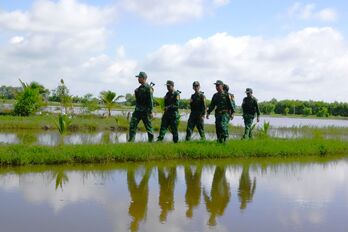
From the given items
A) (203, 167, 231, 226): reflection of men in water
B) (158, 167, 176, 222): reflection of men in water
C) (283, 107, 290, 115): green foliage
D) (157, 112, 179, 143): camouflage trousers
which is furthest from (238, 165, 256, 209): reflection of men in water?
(283, 107, 290, 115): green foliage

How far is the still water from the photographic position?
4.90 metres

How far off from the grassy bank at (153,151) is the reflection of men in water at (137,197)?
3.87 feet

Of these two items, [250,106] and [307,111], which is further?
[307,111]

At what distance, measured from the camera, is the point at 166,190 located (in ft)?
22.3

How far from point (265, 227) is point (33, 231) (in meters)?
2.43

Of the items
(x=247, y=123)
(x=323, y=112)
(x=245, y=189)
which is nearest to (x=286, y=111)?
(x=323, y=112)

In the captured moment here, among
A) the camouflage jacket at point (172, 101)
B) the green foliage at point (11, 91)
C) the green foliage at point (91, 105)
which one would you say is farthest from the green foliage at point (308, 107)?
the camouflage jacket at point (172, 101)

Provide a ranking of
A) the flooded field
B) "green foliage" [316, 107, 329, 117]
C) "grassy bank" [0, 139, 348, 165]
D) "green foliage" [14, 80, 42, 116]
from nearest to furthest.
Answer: "grassy bank" [0, 139, 348, 165], the flooded field, "green foliage" [14, 80, 42, 116], "green foliage" [316, 107, 329, 117]

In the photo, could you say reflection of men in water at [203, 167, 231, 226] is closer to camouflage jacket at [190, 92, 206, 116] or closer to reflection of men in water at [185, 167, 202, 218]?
reflection of men in water at [185, 167, 202, 218]

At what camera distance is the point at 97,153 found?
9125 mm

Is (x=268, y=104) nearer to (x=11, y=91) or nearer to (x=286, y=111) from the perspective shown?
(x=286, y=111)

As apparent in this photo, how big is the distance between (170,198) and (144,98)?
5.42m

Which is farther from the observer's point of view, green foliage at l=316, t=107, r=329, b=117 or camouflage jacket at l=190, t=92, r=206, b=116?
green foliage at l=316, t=107, r=329, b=117

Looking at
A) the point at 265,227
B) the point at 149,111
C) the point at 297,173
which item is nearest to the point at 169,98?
the point at 149,111
